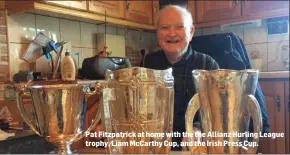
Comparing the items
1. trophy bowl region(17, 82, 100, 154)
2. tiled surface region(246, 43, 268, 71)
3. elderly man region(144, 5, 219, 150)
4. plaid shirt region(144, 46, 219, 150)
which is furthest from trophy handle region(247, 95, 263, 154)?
tiled surface region(246, 43, 268, 71)

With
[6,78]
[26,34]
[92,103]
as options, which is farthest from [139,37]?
[92,103]

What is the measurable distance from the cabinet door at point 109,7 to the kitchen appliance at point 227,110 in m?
1.38

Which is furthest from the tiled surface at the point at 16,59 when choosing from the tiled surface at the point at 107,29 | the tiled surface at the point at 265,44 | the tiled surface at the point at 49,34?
the tiled surface at the point at 265,44

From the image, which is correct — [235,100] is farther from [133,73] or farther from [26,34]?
[26,34]

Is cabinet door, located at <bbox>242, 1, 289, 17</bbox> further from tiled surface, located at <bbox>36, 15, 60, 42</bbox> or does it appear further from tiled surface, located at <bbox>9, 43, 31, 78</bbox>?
tiled surface, located at <bbox>9, 43, 31, 78</bbox>

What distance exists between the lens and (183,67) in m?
Result: 0.91

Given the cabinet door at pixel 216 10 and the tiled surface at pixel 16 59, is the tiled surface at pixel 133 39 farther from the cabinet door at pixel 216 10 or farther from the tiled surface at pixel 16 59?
the tiled surface at pixel 16 59

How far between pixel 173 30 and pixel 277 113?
0.92m

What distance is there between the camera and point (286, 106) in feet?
4.91

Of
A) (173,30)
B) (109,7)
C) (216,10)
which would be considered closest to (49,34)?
(109,7)

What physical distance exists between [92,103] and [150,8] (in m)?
1.71

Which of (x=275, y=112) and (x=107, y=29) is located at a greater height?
(x=107, y=29)

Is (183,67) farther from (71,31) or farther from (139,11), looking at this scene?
(139,11)

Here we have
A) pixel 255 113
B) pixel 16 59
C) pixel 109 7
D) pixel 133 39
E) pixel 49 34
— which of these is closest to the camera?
pixel 255 113
